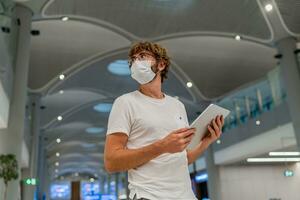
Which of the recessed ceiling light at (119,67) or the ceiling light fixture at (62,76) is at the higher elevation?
the recessed ceiling light at (119,67)

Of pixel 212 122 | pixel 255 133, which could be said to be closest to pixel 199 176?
pixel 255 133

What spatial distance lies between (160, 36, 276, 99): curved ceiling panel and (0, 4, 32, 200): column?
260 inches

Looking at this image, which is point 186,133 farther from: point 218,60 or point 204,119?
point 218,60

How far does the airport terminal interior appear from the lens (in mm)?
10828

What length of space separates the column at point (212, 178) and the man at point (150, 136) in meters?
19.0

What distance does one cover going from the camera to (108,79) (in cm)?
2111

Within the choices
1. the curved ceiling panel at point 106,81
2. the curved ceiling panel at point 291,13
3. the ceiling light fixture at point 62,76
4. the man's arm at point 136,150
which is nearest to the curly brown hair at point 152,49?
the man's arm at point 136,150

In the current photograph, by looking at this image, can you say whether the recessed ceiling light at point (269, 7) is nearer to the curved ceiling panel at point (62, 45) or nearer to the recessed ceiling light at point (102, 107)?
the curved ceiling panel at point (62, 45)

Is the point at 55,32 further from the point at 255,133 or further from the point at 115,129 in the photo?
the point at 115,129

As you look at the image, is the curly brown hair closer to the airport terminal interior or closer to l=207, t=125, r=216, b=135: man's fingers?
l=207, t=125, r=216, b=135: man's fingers

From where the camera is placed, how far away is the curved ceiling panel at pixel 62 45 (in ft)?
47.3

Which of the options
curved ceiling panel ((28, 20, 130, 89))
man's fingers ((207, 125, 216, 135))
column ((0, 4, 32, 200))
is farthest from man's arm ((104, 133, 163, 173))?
curved ceiling panel ((28, 20, 130, 89))

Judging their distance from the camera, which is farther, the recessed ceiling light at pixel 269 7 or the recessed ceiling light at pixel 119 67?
the recessed ceiling light at pixel 119 67

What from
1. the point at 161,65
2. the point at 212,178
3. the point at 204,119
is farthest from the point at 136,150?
the point at 212,178
